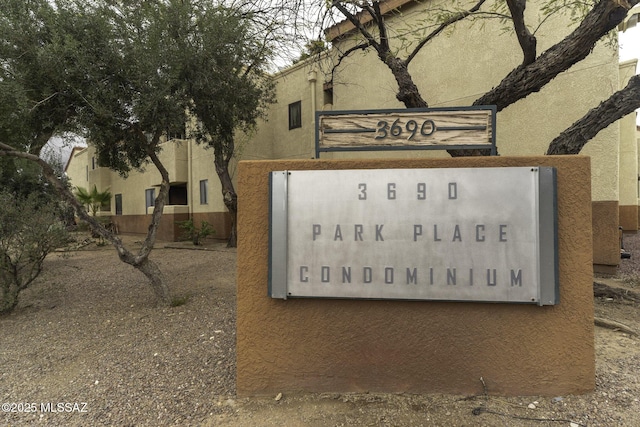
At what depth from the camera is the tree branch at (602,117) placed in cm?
472

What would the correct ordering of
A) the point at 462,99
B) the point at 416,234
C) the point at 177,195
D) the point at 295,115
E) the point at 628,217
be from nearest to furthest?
the point at 416,234 → the point at 462,99 → the point at 295,115 → the point at 628,217 → the point at 177,195

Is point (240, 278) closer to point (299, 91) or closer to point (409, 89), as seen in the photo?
point (409, 89)

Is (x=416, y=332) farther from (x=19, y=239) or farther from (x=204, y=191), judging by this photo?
(x=204, y=191)

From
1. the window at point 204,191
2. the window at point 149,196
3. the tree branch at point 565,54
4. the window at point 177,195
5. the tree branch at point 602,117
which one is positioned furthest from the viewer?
the window at point 177,195

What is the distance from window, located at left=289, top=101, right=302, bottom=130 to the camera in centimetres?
1316

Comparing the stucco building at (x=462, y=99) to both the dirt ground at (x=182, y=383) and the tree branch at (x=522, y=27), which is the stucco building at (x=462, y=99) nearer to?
the tree branch at (x=522, y=27)

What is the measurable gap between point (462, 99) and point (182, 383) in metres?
9.23

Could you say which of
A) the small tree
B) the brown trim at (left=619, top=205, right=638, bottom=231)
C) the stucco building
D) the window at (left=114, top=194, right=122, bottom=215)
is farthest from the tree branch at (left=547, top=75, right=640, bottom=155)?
the window at (left=114, top=194, right=122, bottom=215)

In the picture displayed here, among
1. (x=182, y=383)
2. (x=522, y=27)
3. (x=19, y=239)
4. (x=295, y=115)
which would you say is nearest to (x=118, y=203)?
(x=295, y=115)

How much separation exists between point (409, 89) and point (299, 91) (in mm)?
Result: 7958

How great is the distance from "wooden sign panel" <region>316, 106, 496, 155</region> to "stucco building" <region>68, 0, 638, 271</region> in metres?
3.41

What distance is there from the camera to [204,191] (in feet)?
50.3

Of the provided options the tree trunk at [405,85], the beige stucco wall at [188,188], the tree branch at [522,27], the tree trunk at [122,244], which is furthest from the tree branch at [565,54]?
the beige stucco wall at [188,188]

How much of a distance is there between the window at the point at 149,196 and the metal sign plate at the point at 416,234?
17767 millimetres
